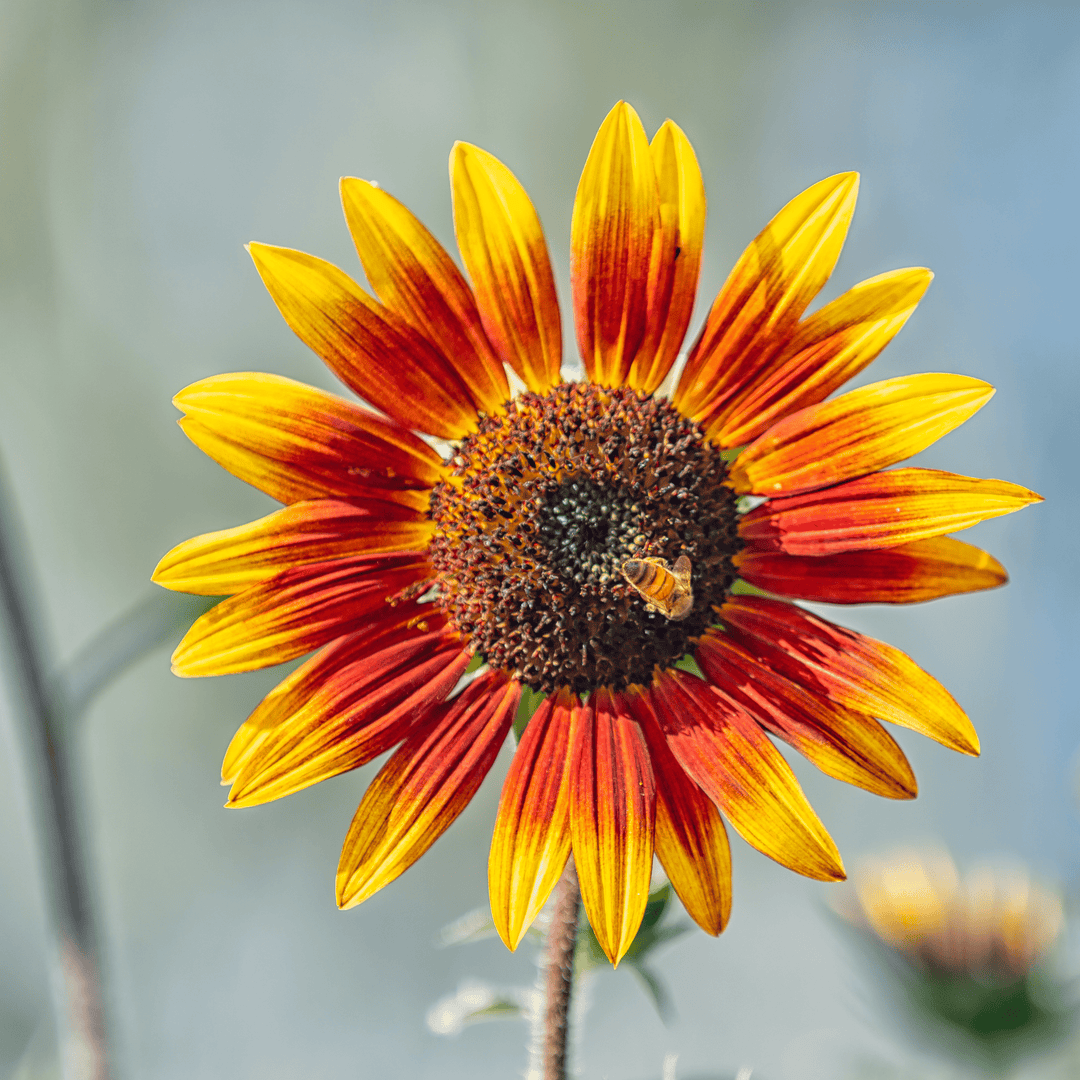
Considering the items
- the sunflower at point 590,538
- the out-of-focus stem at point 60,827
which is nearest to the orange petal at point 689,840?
the sunflower at point 590,538

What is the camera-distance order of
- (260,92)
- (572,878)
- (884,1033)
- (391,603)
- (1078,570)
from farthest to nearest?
(1078,570) < (260,92) < (884,1033) < (391,603) < (572,878)

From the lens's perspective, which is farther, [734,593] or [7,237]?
[7,237]

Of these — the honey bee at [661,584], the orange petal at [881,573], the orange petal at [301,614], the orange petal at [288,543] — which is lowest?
the orange petal at [881,573]

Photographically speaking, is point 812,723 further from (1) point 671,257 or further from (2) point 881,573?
(1) point 671,257

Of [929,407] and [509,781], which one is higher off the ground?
[929,407]

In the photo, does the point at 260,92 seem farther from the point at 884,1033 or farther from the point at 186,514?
the point at 884,1033

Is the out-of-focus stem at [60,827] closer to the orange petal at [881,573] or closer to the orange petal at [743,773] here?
the orange petal at [743,773]

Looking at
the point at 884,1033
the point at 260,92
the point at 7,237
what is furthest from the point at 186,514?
the point at 884,1033

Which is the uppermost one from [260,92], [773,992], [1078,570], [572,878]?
[260,92]
